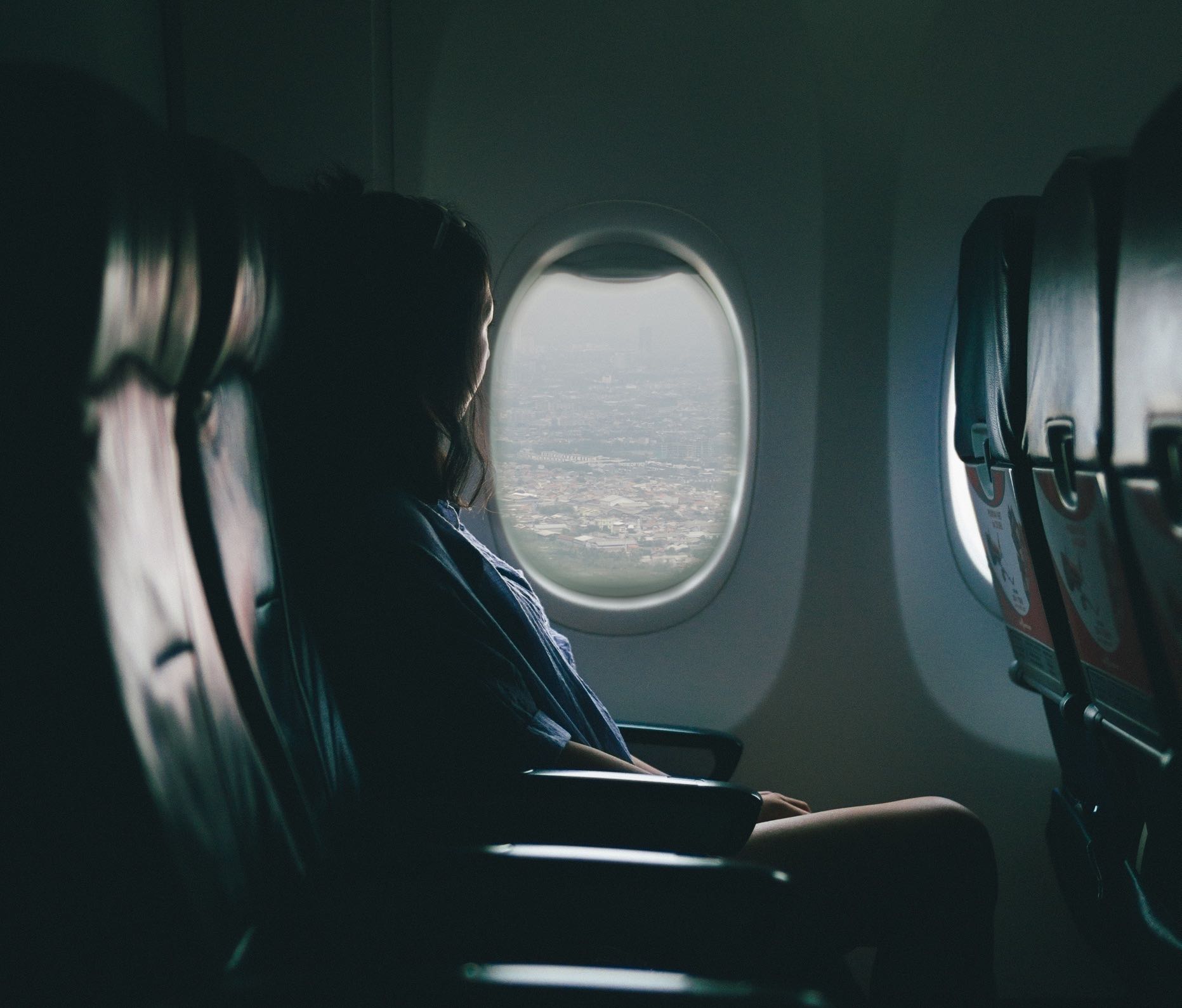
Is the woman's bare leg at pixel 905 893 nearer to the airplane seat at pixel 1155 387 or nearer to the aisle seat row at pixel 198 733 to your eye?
the aisle seat row at pixel 198 733

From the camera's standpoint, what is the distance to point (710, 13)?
6.11 ft

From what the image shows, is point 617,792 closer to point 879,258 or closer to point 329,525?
point 329,525

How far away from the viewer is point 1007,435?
54.0 inches

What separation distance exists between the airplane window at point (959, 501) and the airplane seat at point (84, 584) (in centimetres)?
172

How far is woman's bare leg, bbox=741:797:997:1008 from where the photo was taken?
1171mm

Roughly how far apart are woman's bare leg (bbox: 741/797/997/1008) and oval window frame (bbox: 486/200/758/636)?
2.58 ft

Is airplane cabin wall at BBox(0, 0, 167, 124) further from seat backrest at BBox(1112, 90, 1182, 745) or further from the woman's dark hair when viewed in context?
seat backrest at BBox(1112, 90, 1182, 745)

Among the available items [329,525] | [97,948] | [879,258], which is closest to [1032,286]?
[879,258]

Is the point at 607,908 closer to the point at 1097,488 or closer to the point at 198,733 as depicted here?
the point at 198,733

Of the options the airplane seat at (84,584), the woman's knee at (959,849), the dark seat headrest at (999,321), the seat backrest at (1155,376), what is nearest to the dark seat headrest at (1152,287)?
the seat backrest at (1155,376)

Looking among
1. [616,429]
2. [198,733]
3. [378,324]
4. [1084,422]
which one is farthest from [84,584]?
[616,429]

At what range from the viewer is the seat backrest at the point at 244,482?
834 mm

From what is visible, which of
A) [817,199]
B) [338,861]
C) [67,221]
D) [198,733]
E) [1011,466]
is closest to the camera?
[67,221]

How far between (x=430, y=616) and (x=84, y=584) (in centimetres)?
61
